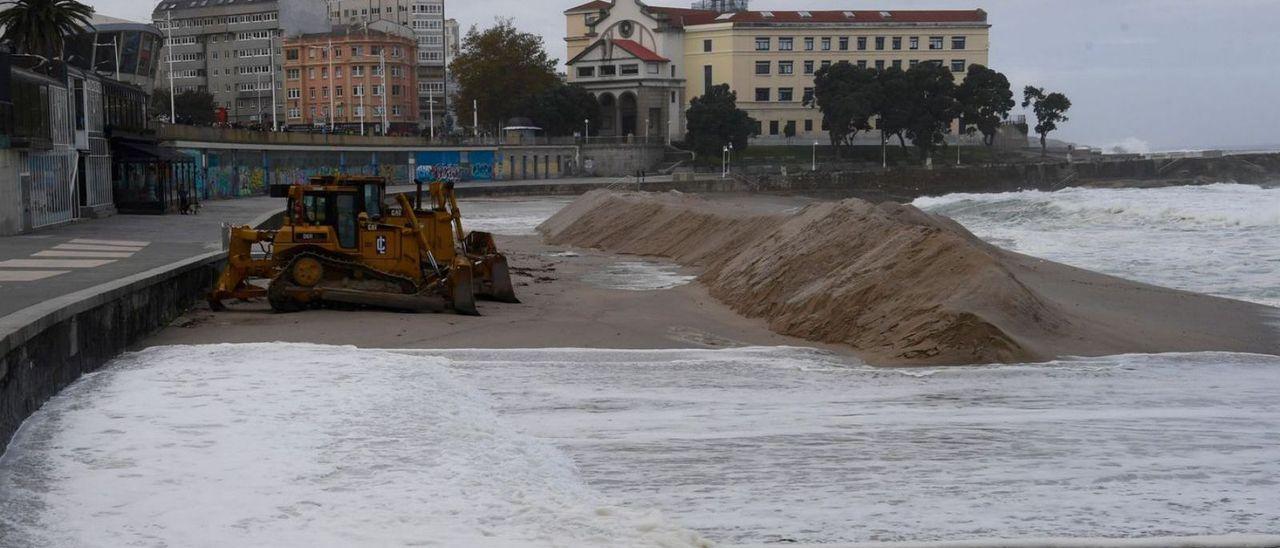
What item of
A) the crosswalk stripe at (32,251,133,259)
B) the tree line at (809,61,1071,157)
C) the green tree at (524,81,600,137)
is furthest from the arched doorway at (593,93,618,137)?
the crosswalk stripe at (32,251,133,259)

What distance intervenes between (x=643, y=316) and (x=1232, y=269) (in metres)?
16.9

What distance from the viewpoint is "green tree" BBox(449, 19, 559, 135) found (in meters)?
118

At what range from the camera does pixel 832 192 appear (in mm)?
93250

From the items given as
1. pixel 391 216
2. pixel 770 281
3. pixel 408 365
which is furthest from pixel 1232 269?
pixel 408 365

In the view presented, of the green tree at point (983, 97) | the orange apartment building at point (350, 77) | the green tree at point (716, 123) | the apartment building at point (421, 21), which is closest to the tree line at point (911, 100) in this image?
the green tree at point (983, 97)

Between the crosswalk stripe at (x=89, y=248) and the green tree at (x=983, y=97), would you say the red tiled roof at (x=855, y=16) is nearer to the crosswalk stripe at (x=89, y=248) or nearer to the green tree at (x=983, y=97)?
the green tree at (x=983, y=97)

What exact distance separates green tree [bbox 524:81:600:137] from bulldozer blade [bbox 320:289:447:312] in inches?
3511

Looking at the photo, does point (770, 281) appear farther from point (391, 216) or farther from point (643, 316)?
point (391, 216)

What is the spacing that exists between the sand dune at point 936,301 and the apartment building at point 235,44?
120757mm

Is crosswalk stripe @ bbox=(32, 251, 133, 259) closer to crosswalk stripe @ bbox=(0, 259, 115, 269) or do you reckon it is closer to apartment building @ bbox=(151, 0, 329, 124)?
crosswalk stripe @ bbox=(0, 259, 115, 269)

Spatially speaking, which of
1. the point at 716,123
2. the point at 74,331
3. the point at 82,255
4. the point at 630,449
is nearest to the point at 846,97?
the point at 716,123

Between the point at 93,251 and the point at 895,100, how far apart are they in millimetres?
86276

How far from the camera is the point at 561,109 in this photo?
111 meters

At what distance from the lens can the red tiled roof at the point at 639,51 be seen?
114438mm
